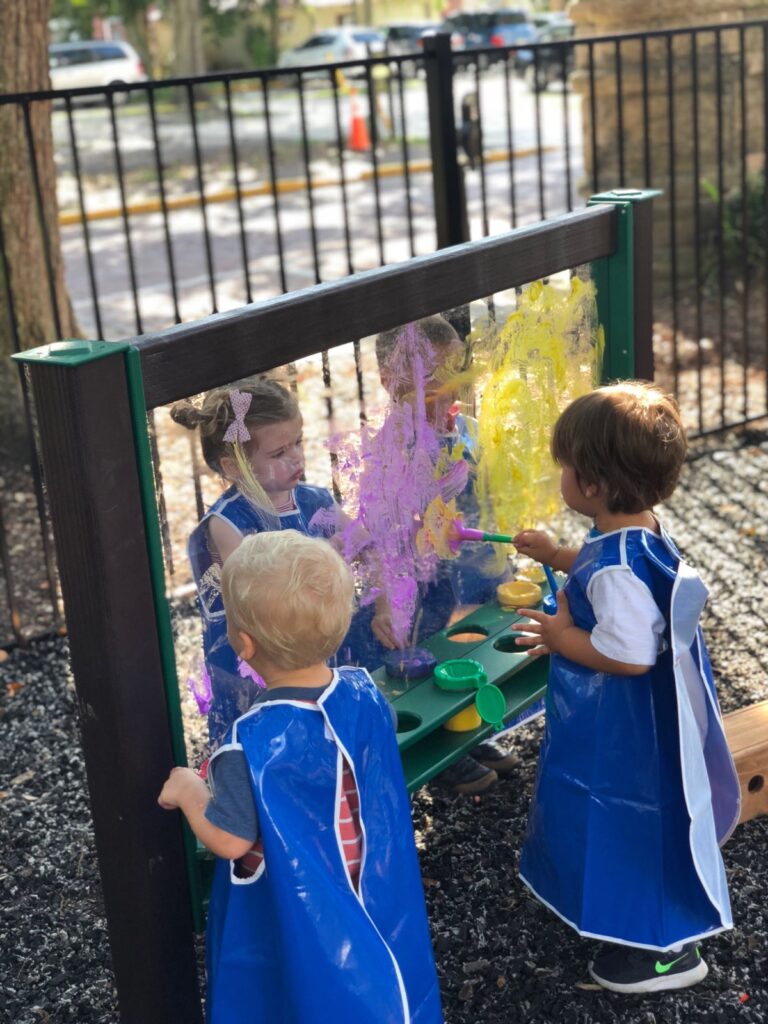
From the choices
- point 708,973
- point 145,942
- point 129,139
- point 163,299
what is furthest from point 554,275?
point 129,139

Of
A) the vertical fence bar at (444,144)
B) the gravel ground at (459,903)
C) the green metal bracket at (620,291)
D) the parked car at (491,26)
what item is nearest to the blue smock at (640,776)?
the gravel ground at (459,903)

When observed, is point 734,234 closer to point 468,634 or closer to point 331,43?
point 468,634

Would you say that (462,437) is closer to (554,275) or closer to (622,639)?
(554,275)

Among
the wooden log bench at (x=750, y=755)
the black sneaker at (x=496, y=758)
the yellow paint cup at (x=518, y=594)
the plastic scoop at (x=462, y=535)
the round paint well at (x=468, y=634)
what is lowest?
the black sneaker at (x=496, y=758)

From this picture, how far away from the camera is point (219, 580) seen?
99.3 inches

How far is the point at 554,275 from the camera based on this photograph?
10.3 feet

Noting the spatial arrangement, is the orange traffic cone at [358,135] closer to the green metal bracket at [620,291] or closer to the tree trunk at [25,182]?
the tree trunk at [25,182]

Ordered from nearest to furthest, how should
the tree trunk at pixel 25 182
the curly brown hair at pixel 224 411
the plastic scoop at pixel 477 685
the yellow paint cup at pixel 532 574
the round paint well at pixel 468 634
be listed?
the curly brown hair at pixel 224 411
the plastic scoop at pixel 477 685
the round paint well at pixel 468 634
the yellow paint cup at pixel 532 574
the tree trunk at pixel 25 182

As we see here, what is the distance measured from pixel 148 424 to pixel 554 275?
132 cm

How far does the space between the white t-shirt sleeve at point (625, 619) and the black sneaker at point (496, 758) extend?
3.55 ft

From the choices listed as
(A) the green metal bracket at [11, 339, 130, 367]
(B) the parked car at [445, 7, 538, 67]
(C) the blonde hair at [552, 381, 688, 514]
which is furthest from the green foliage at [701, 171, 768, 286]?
(B) the parked car at [445, 7, 538, 67]

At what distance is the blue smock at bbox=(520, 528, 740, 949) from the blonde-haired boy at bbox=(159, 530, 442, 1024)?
0.50 metres

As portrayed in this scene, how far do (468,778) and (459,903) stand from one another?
1.53 feet

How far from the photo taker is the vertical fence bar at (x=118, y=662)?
1.95 metres
